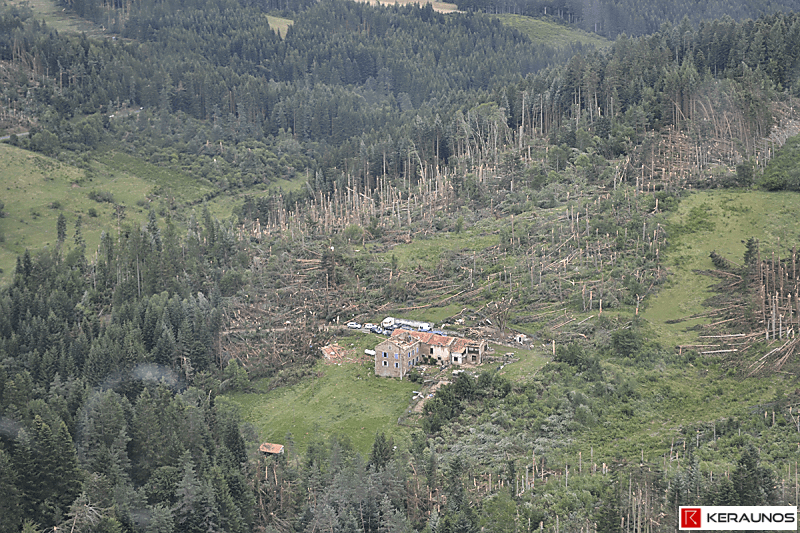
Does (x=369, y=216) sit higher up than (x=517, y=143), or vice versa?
(x=517, y=143)

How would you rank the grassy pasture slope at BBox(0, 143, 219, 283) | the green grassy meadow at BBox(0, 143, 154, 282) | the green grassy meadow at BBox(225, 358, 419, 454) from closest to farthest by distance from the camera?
the green grassy meadow at BBox(225, 358, 419, 454)
the green grassy meadow at BBox(0, 143, 154, 282)
the grassy pasture slope at BBox(0, 143, 219, 283)

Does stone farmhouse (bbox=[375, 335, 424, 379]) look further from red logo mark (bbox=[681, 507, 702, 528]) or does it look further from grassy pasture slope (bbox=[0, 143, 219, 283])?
grassy pasture slope (bbox=[0, 143, 219, 283])

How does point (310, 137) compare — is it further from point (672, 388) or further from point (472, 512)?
point (472, 512)

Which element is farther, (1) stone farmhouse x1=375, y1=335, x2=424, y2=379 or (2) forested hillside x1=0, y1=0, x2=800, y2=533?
(1) stone farmhouse x1=375, y1=335, x2=424, y2=379

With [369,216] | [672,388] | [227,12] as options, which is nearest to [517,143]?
[369,216]

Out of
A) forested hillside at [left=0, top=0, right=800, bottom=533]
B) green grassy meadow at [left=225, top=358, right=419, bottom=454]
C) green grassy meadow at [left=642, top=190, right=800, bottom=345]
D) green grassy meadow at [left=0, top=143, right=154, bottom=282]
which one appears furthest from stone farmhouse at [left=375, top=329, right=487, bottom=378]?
green grassy meadow at [left=0, top=143, right=154, bottom=282]

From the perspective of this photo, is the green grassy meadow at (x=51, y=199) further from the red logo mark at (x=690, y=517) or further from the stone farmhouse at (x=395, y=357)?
the red logo mark at (x=690, y=517)
